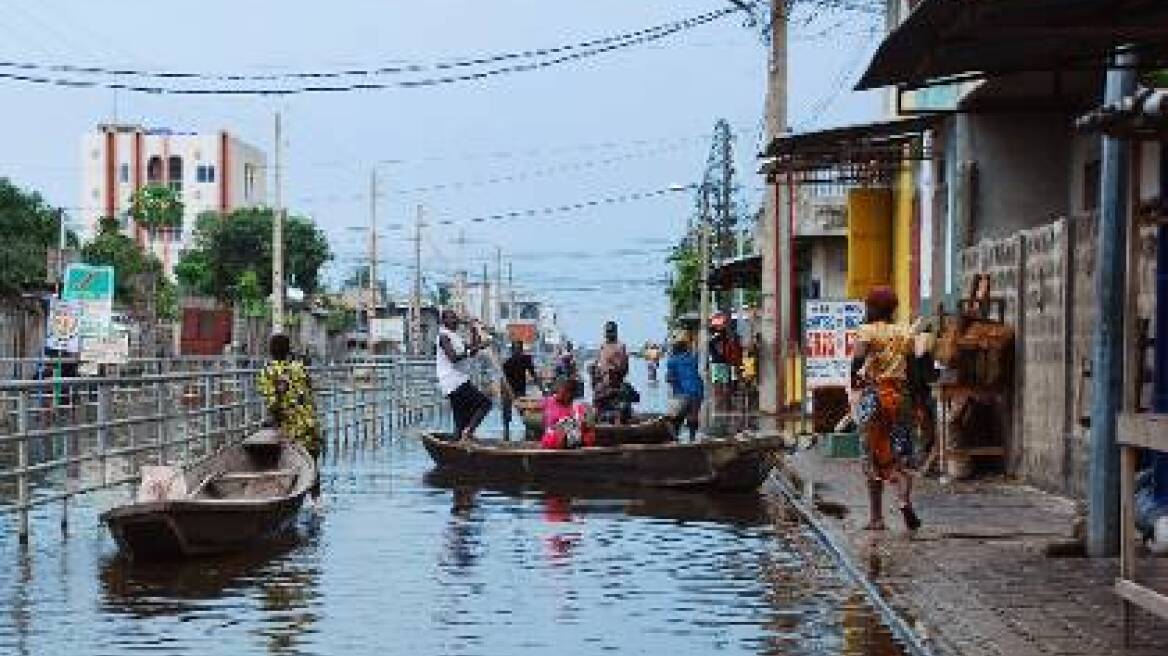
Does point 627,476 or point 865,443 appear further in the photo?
point 627,476

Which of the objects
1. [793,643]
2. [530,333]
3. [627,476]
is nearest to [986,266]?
[627,476]

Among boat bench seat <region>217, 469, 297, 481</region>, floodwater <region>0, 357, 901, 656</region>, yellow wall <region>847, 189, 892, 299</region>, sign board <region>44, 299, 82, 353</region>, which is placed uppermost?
yellow wall <region>847, 189, 892, 299</region>

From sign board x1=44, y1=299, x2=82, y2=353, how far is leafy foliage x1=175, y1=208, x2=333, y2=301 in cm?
6392

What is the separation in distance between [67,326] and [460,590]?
19.7m

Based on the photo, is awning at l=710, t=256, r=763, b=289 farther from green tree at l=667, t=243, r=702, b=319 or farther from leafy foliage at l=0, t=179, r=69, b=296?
green tree at l=667, t=243, r=702, b=319

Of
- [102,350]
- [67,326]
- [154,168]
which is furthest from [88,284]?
[154,168]

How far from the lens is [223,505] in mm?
15297

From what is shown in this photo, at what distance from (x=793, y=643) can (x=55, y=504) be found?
36.2 ft

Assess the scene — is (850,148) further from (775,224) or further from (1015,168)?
(775,224)

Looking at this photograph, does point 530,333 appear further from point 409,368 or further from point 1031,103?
point 1031,103

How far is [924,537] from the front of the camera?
52.6 feet

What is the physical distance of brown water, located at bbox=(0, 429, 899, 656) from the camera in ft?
37.2

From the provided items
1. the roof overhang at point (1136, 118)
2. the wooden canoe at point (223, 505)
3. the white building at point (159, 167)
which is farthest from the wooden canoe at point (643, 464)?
the white building at point (159, 167)

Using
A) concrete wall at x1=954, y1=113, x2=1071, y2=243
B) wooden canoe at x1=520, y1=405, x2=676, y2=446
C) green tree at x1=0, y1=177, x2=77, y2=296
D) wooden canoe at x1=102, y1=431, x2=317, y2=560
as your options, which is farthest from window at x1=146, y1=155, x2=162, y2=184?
wooden canoe at x1=102, y1=431, x2=317, y2=560
